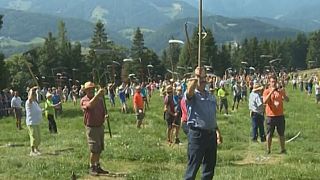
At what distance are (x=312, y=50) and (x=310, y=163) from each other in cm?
17006

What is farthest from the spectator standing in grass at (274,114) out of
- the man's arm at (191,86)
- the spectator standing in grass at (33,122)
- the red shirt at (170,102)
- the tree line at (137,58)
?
the tree line at (137,58)

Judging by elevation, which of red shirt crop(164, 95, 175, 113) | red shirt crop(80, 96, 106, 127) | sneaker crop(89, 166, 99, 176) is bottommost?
sneaker crop(89, 166, 99, 176)

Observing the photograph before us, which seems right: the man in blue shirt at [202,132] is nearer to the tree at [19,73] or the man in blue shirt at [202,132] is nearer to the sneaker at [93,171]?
the sneaker at [93,171]

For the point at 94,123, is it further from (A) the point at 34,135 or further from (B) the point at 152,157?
(A) the point at 34,135

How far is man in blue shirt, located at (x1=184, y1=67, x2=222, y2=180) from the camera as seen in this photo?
1016 cm

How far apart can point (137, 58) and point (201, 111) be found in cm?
12915

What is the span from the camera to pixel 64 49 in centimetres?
13050

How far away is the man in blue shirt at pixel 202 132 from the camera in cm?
1016

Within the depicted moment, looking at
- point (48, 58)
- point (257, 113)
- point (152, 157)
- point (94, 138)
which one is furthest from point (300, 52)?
point (94, 138)

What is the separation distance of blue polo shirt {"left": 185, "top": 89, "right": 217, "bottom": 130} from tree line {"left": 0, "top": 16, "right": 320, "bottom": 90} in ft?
239

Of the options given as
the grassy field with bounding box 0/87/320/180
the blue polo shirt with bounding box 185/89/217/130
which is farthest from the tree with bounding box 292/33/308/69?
the blue polo shirt with bounding box 185/89/217/130

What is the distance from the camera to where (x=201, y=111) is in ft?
33.5

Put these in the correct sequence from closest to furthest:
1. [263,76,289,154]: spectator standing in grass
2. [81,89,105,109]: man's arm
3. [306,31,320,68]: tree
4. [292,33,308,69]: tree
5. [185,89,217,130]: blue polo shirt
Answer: [185,89,217,130]: blue polo shirt, [81,89,105,109]: man's arm, [263,76,289,154]: spectator standing in grass, [306,31,320,68]: tree, [292,33,308,69]: tree

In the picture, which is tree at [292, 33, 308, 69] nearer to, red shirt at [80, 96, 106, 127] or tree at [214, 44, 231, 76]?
tree at [214, 44, 231, 76]
